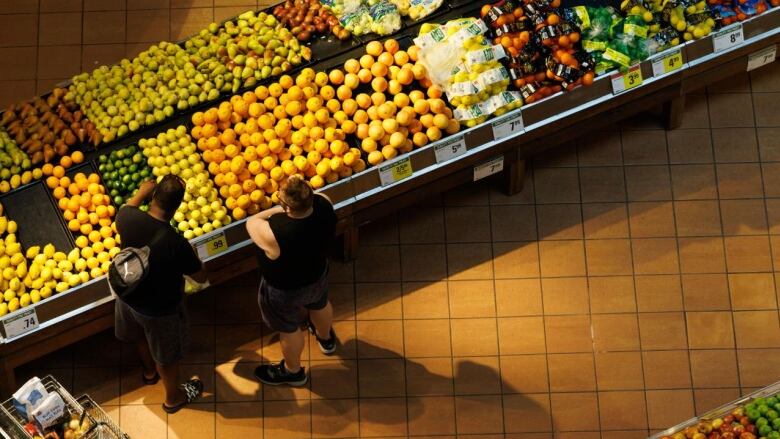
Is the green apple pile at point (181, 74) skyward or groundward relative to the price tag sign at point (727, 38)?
skyward

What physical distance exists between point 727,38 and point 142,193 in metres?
3.23

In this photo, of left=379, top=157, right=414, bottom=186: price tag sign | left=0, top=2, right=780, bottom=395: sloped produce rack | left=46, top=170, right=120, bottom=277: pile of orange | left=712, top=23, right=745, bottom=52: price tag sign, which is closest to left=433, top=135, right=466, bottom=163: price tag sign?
left=0, top=2, right=780, bottom=395: sloped produce rack

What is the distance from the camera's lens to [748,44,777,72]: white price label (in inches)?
241

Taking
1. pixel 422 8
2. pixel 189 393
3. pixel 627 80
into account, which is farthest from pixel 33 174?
pixel 627 80

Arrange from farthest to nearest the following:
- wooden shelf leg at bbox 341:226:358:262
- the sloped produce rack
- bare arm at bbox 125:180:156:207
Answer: wooden shelf leg at bbox 341:226:358:262
the sloped produce rack
bare arm at bbox 125:180:156:207

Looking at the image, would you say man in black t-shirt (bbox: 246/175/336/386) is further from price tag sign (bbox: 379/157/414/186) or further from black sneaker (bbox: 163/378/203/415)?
price tag sign (bbox: 379/157/414/186)

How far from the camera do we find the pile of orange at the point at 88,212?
17.3 ft

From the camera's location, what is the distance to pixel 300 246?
4.83m

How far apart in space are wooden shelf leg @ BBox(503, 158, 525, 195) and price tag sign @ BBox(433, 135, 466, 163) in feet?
1.34

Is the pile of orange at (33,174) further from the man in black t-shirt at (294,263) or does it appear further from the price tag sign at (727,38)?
the price tag sign at (727,38)

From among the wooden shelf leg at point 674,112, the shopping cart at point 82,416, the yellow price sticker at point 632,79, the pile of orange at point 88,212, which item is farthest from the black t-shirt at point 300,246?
the wooden shelf leg at point 674,112

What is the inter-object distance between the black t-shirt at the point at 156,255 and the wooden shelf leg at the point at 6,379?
30.0 inches

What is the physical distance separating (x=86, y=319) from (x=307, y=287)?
1.09m

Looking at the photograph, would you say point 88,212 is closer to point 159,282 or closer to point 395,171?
point 159,282
